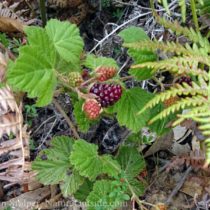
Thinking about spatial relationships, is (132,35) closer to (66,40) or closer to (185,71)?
(66,40)

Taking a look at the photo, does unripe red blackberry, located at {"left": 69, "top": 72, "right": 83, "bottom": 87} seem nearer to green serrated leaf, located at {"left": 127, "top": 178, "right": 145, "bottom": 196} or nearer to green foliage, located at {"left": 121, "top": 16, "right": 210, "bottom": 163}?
green foliage, located at {"left": 121, "top": 16, "right": 210, "bottom": 163}

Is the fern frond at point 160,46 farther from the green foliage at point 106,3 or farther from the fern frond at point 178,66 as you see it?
the green foliage at point 106,3

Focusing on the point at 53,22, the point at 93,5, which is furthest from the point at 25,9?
the point at 53,22

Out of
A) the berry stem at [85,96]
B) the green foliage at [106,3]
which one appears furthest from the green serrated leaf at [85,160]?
the green foliage at [106,3]

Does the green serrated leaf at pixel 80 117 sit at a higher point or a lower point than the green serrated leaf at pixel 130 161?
higher

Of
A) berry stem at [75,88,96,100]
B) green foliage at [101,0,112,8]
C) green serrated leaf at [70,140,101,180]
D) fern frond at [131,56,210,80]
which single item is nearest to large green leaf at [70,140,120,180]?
green serrated leaf at [70,140,101,180]

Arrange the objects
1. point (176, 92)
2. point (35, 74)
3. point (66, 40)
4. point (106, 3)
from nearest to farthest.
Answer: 1. point (176, 92)
2. point (35, 74)
3. point (66, 40)
4. point (106, 3)

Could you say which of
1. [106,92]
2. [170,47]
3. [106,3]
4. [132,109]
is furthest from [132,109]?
[106,3]

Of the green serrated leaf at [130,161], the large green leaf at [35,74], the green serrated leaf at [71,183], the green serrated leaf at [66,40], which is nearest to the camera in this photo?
the large green leaf at [35,74]
